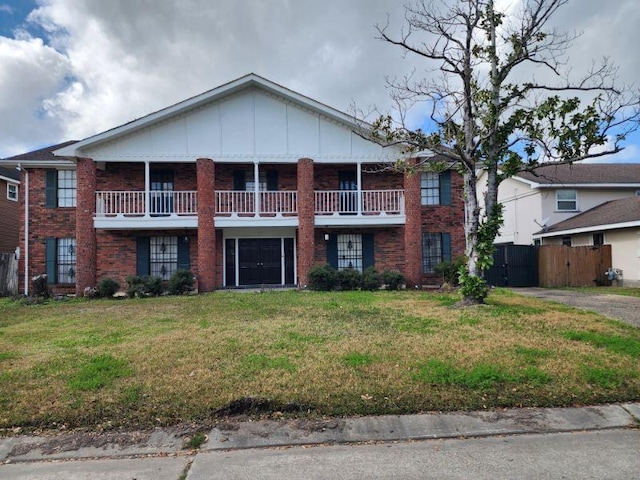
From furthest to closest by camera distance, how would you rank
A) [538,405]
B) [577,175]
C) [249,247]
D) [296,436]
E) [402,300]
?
[577,175] < [249,247] < [402,300] < [538,405] < [296,436]

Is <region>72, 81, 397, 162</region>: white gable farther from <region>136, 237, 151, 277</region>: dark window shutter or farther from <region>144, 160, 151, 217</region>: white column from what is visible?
<region>136, 237, 151, 277</region>: dark window shutter

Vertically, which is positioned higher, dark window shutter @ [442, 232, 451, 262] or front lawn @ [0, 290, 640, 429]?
dark window shutter @ [442, 232, 451, 262]

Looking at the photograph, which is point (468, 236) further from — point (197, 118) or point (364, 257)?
point (197, 118)

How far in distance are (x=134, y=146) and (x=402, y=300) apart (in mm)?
10962

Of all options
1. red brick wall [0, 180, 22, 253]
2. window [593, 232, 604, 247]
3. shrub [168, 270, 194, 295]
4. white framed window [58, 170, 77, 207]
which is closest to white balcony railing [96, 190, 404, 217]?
white framed window [58, 170, 77, 207]

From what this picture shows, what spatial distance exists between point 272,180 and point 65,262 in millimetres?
8396

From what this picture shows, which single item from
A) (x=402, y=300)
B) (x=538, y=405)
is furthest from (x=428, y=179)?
(x=538, y=405)

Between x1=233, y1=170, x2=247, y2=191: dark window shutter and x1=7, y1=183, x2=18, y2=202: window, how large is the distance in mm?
14033

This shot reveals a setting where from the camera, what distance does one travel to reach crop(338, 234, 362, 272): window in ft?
57.3

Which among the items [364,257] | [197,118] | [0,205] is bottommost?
[364,257]

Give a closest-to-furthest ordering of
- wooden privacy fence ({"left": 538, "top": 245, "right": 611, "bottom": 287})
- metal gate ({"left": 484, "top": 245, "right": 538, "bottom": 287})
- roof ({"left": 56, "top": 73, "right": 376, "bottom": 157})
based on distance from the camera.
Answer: roof ({"left": 56, "top": 73, "right": 376, "bottom": 157})
wooden privacy fence ({"left": 538, "top": 245, "right": 611, "bottom": 287})
metal gate ({"left": 484, "top": 245, "right": 538, "bottom": 287})

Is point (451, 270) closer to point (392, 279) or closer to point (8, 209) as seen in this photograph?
point (392, 279)

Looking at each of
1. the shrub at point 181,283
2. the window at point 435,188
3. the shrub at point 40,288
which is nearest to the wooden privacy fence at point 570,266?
the window at point 435,188

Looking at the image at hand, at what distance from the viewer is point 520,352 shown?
19.6 feet
